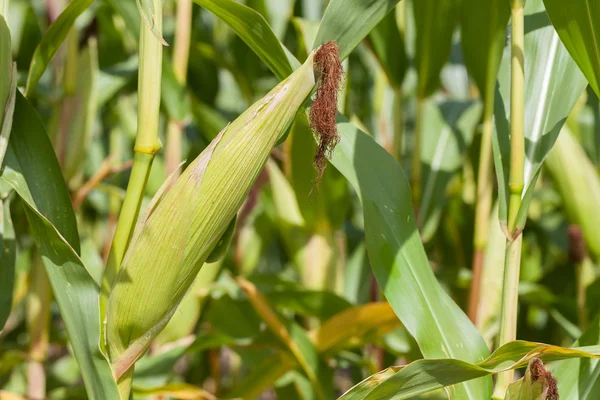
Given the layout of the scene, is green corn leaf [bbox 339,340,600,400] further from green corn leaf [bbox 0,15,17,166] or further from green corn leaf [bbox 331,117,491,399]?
green corn leaf [bbox 0,15,17,166]

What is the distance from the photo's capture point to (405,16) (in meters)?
1.27

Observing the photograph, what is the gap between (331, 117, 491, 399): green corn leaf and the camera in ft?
2.23

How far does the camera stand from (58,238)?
0.59m

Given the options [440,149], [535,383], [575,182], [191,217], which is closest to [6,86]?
[191,217]

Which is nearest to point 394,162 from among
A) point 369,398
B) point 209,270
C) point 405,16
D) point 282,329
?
point 369,398

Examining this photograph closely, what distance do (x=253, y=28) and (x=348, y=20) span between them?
0.09 m

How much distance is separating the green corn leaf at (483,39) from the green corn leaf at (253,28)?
41cm

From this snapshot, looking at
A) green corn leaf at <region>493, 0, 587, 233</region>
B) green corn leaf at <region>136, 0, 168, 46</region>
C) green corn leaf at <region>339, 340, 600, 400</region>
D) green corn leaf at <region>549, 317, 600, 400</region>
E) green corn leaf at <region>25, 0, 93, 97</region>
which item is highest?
green corn leaf at <region>25, 0, 93, 97</region>

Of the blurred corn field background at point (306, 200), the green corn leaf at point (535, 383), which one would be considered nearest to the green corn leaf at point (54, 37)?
the blurred corn field background at point (306, 200)

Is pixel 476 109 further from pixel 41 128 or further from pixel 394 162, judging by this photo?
pixel 41 128

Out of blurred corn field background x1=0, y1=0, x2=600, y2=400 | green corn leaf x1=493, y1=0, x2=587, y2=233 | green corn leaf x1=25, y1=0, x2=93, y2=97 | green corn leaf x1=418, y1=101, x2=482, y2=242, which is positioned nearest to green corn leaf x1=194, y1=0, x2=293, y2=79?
blurred corn field background x1=0, y1=0, x2=600, y2=400

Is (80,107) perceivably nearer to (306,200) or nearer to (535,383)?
(306,200)

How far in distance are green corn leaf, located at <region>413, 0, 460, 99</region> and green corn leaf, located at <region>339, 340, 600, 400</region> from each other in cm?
63

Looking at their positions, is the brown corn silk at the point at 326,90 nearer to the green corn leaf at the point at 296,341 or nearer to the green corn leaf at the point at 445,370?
the green corn leaf at the point at 445,370
